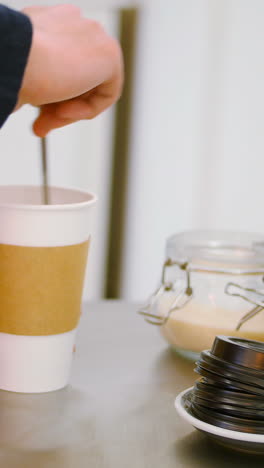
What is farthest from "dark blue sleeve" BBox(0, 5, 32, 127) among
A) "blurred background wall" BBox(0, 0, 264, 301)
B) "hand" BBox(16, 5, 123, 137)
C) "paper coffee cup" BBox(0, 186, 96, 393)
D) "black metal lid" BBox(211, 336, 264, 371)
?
"blurred background wall" BBox(0, 0, 264, 301)

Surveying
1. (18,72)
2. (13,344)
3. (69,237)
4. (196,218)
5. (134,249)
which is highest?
(18,72)

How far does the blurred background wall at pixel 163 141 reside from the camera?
185 centimetres

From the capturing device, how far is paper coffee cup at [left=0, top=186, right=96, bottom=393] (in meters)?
0.66

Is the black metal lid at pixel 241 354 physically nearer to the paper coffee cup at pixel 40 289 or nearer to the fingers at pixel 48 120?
the paper coffee cup at pixel 40 289

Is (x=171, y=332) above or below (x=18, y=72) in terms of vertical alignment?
below

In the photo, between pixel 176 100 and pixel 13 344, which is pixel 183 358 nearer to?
pixel 13 344

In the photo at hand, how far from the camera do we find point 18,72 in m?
0.55

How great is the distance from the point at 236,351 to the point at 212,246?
330 millimetres

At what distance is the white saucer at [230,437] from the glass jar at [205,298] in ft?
0.60

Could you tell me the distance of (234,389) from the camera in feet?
1.86

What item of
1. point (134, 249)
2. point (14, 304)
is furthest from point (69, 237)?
point (134, 249)

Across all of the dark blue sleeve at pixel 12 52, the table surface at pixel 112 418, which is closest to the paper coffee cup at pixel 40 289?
the table surface at pixel 112 418

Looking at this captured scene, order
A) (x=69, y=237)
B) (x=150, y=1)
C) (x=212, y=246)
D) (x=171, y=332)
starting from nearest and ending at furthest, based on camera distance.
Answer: (x=69, y=237)
(x=171, y=332)
(x=212, y=246)
(x=150, y=1)

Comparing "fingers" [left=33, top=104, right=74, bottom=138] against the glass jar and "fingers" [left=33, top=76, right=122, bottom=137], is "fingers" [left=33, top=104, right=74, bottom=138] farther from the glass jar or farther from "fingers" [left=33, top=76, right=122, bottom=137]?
the glass jar
